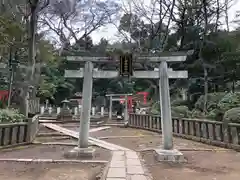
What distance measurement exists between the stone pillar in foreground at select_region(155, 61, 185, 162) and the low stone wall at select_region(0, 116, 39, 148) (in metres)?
4.80

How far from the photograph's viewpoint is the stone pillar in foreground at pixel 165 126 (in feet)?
21.6

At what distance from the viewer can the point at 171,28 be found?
71.0 feet

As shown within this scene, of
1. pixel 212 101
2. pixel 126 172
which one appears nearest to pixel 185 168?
pixel 126 172

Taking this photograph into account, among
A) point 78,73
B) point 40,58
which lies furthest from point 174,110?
point 40,58

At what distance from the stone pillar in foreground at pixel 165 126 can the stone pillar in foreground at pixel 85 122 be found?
1932 mm

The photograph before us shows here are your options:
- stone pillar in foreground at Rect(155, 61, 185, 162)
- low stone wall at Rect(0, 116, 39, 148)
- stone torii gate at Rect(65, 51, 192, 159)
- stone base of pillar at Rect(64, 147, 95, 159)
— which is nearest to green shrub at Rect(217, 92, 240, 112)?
stone torii gate at Rect(65, 51, 192, 159)

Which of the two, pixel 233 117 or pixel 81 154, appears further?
pixel 233 117

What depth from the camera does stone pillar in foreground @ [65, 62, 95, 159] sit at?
22.4 feet

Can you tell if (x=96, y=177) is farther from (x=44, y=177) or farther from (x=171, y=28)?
(x=171, y=28)

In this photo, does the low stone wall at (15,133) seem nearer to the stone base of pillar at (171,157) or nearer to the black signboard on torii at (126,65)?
the black signboard on torii at (126,65)

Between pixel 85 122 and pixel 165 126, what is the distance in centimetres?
226

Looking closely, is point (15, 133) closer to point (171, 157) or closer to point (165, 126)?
point (165, 126)

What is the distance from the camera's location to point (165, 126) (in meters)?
7.18

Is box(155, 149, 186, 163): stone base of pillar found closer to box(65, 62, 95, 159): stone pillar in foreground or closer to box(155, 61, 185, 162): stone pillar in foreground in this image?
box(155, 61, 185, 162): stone pillar in foreground
